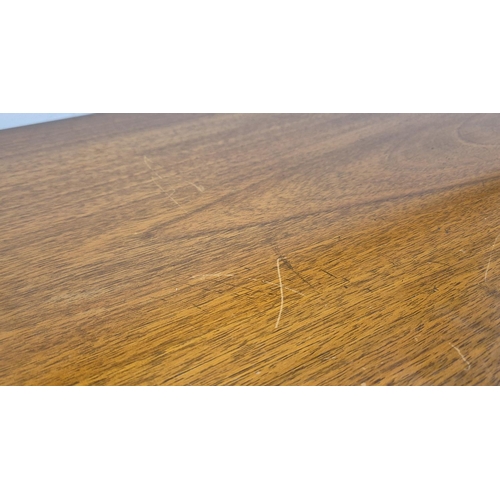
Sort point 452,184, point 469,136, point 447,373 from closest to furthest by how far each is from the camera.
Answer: point 447,373, point 452,184, point 469,136

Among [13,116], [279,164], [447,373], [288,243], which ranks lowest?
[447,373]

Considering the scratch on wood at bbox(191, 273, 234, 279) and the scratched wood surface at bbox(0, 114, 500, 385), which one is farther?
the scratch on wood at bbox(191, 273, 234, 279)

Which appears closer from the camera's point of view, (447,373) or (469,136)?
(447,373)

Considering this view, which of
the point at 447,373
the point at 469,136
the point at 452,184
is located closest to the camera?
the point at 447,373

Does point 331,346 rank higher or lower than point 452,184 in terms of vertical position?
lower

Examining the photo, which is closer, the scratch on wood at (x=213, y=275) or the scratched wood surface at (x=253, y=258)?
the scratched wood surface at (x=253, y=258)

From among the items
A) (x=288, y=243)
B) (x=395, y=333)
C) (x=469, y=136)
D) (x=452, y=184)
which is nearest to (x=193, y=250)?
(x=288, y=243)

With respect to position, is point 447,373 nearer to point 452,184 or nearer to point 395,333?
point 395,333
